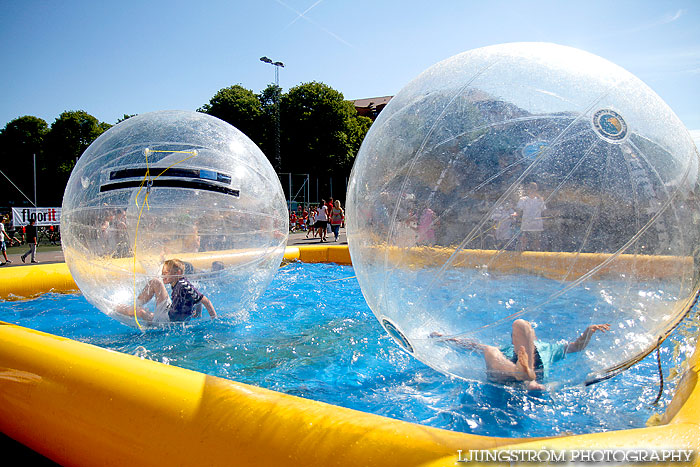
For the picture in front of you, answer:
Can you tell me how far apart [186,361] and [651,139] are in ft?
12.0

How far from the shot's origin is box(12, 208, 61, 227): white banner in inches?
→ 574

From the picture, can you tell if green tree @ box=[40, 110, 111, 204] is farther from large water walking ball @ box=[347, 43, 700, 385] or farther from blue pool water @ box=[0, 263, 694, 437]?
large water walking ball @ box=[347, 43, 700, 385]

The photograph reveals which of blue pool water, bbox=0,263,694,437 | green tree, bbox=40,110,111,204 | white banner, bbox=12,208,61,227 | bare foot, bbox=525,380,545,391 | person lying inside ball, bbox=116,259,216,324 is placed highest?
green tree, bbox=40,110,111,204

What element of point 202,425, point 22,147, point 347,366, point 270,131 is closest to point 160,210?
point 347,366

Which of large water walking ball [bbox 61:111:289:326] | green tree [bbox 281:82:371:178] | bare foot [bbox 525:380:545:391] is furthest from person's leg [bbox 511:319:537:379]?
green tree [bbox 281:82:371:178]

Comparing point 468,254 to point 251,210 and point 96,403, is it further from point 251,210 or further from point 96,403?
point 251,210

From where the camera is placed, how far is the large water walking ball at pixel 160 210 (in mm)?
3984

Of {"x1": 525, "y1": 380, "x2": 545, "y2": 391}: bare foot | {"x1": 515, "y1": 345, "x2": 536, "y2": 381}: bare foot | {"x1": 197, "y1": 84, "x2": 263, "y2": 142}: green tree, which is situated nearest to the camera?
{"x1": 515, "y1": 345, "x2": 536, "y2": 381}: bare foot

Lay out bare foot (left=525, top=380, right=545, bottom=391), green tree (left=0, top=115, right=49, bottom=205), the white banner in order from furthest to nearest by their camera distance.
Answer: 1. green tree (left=0, top=115, right=49, bottom=205)
2. the white banner
3. bare foot (left=525, top=380, right=545, bottom=391)

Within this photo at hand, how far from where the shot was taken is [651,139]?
2348 mm

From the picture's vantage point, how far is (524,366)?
2.44 meters

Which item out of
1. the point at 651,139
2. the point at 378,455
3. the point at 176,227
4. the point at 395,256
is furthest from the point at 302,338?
the point at 651,139

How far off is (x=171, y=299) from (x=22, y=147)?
4145cm

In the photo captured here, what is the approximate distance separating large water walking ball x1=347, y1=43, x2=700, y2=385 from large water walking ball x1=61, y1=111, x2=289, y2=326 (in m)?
2.09
